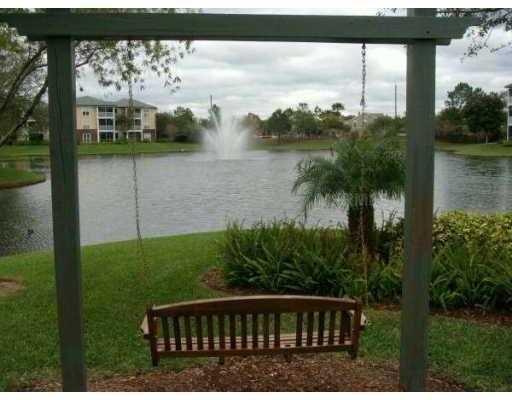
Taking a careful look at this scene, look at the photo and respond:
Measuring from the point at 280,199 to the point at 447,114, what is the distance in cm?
5505

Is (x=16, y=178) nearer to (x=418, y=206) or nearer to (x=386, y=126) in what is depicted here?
(x=386, y=126)

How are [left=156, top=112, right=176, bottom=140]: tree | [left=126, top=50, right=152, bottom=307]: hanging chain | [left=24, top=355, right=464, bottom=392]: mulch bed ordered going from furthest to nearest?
[left=156, top=112, right=176, bottom=140]: tree → [left=126, top=50, right=152, bottom=307]: hanging chain → [left=24, top=355, right=464, bottom=392]: mulch bed

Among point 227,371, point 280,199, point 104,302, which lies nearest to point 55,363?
point 227,371

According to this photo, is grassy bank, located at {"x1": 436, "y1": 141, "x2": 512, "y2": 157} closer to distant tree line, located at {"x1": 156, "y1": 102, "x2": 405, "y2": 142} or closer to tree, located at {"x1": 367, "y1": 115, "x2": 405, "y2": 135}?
distant tree line, located at {"x1": 156, "y1": 102, "x2": 405, "y2": 142}

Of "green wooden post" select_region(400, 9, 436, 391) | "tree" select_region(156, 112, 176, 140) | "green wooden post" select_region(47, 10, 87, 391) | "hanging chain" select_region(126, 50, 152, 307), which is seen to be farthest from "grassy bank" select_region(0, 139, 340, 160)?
"green wooden post" select_region(47, 10, 87, 391)

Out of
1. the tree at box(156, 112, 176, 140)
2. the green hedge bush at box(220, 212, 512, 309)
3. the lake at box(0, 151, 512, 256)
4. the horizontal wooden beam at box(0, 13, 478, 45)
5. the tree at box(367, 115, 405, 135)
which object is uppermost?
the tree at box(156, 112, 176, 140)

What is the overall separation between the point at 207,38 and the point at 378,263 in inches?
177

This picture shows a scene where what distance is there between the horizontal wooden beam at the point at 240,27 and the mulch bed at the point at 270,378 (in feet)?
7.31

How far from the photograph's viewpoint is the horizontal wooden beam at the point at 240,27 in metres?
3.15

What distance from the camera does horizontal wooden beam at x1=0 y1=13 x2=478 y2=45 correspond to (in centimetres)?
315

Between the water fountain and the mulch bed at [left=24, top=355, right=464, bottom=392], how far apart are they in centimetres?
4296

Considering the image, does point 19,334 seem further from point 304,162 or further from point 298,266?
point 304,162

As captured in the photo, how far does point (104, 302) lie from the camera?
21.9ft

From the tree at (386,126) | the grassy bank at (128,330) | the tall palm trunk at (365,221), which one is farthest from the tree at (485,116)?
the grassy bank at (128,330)
